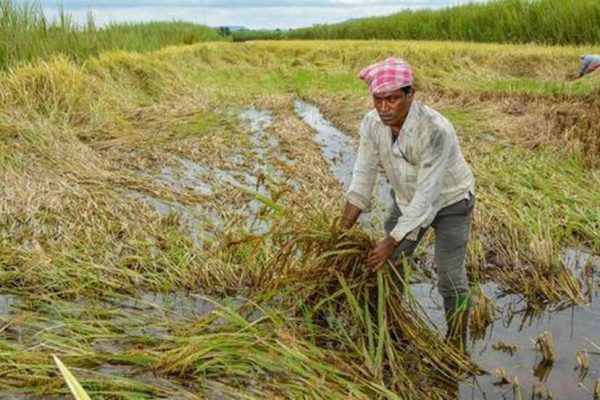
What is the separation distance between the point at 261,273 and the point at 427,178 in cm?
105

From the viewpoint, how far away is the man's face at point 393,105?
2.67 m

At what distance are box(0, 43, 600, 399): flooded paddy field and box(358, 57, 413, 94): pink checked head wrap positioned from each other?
2.21 ft

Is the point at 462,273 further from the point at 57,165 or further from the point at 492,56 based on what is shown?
the point at 492,56

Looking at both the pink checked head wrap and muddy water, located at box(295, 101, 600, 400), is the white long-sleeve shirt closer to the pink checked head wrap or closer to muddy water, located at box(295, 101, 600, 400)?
the pink checked head wrap

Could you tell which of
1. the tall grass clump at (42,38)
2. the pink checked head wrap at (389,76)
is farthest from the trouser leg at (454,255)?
the tall grass clump at (42,38)

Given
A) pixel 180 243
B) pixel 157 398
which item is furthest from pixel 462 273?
pixel 180 243

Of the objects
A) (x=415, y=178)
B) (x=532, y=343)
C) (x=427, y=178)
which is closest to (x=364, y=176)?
(x=415, y=178)

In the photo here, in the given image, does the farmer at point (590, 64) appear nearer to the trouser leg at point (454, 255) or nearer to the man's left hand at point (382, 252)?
the trouser leg at point (454, 255)

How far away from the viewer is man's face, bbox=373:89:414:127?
105 inches

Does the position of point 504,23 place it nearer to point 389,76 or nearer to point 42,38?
point 42,38

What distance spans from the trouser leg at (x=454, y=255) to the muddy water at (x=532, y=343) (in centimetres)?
24

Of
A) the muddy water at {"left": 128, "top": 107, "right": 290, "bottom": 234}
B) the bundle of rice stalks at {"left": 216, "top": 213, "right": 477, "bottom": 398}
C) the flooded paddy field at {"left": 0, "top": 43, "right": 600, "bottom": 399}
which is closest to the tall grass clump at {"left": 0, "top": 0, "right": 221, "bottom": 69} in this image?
the flooded paddy field at {"left": 0, "top": 43, "right": 600, "bottom": 399}

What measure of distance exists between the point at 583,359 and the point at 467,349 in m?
0.54

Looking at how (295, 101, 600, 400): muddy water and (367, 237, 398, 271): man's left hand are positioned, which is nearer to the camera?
(367, 237, 398, 271): man's left hand
